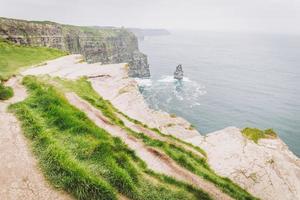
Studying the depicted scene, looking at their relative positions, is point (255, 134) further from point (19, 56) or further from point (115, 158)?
point (19, 56)

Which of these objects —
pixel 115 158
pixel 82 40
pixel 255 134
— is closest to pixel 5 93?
pixel 115 158

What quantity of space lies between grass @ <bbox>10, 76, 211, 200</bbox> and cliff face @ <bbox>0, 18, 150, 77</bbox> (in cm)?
4323

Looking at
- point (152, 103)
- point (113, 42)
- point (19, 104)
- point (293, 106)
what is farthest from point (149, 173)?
point (113, 42)

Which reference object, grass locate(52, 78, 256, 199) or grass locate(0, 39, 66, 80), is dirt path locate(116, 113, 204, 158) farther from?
grass locate(0, 39, 66, 80)

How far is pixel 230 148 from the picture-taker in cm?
2069

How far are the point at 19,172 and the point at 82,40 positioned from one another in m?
130

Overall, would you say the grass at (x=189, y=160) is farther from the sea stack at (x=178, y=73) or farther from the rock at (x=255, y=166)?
the sea stack at (x=178, y=73)

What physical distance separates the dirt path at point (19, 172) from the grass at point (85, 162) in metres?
0.28

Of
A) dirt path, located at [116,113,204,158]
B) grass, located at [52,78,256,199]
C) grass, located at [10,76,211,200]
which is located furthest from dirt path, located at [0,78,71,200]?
dirt path, located at [116,113,204,158]

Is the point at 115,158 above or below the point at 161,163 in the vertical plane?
above

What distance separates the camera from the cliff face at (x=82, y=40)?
62875 mm

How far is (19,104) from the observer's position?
14.8m

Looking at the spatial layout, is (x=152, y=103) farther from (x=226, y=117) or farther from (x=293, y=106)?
(x=293, y=106)

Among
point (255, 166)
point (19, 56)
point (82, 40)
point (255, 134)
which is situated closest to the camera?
point (255, 166)
